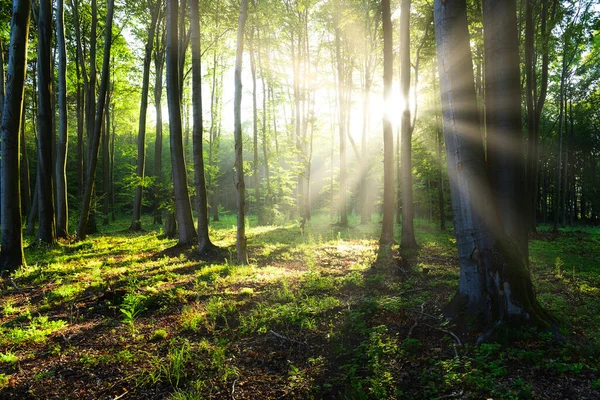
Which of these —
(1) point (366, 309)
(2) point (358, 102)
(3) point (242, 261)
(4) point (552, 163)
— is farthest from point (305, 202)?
(4) point (552, 163)

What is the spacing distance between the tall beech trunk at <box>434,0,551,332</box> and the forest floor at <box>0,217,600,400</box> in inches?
15.9

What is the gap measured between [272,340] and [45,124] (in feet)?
35.8

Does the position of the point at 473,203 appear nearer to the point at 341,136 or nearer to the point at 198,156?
the point at 198,156

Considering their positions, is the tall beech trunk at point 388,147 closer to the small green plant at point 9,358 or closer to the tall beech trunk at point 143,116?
the small green plant at point 9,358

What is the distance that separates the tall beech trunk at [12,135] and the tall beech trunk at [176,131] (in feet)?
11.6

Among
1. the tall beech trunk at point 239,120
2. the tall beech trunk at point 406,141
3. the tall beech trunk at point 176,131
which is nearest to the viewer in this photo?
the tall beech trunk at point 239,120

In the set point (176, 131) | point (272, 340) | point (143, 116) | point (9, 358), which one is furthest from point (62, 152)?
point (272, 340)

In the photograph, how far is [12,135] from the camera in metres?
7.11

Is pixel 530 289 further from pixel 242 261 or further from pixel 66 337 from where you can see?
pixel 242 261

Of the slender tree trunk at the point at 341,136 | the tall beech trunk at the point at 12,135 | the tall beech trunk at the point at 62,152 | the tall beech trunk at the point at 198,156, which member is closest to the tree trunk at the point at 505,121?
the tall beech trunk at the point at 198,156

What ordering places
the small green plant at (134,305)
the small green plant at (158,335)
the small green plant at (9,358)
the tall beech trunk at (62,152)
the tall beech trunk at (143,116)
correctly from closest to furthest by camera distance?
1. the small green plant at (9,358)
2. the small green plant at (158,335)
3. the small green plant at (134,305)
4. the tall beech trunk at (62,152)
5. the tall beech trunk at (143,116)

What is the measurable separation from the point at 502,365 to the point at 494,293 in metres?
0.93

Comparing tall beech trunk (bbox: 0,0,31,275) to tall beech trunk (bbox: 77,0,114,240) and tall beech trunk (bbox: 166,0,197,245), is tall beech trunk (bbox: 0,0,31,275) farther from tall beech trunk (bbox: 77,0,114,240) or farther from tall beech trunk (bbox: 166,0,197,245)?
tall beech trunk (bbox: 77,0,114,240)

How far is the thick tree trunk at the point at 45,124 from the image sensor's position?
377 inches
